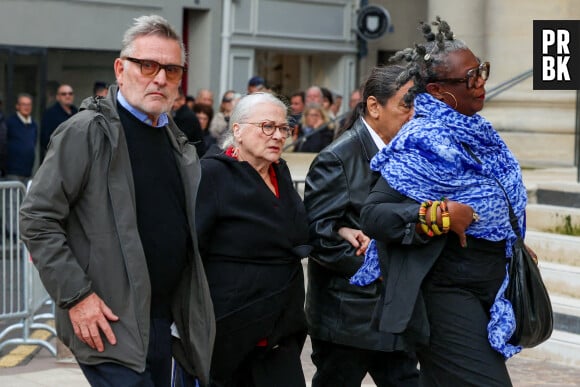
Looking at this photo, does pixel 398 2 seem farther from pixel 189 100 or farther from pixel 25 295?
pixel 25 295

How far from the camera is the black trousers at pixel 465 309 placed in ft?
16.0

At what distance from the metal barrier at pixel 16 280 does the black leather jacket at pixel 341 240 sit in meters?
3.70

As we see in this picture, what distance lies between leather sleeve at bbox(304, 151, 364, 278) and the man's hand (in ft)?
5.03

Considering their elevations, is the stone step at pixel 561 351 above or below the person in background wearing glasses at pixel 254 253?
below

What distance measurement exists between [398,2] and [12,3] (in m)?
9.69

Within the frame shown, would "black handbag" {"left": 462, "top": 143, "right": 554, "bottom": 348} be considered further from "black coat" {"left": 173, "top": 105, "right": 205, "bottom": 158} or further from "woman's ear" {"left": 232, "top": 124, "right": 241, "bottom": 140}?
"black coat" {"left": 173, "top": 105, "right": 205, "bottom": 158}

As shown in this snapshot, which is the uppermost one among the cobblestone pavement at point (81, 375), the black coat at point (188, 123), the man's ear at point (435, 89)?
the black coat at point (188, 123)

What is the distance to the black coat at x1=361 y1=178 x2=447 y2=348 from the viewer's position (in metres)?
4.84

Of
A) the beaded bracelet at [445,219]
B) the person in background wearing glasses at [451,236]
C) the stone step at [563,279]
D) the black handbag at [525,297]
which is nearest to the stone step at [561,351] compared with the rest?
the stone step at [563,279]

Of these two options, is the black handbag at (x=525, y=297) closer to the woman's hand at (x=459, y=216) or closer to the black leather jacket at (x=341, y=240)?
the woman's hand at (x=459, y=216)

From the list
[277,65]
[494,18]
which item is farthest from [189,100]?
[277,65]

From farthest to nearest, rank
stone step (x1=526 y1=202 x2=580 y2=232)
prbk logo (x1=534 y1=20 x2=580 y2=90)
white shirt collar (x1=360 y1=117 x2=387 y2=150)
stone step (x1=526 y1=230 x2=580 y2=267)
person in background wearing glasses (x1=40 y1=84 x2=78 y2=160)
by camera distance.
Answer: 1. person in background wearing glasses (x1=40 y1=84 x2=78 y2=160)
2. stone step (x1=526 y1=202 x2=580 y2=232)
3. stone step (x1=526 y1=230 x2=580 y2=267)
4. prbk logo (x1=534 y1=20 x2=580 y2=90)
5. white shirt collar (x1=360 y1=117 x2=387 y2=150)

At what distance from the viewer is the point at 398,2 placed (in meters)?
28.3

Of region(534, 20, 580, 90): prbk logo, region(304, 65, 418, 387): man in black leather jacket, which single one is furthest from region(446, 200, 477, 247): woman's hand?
region(534, 20, 580, 90): prbk logo
